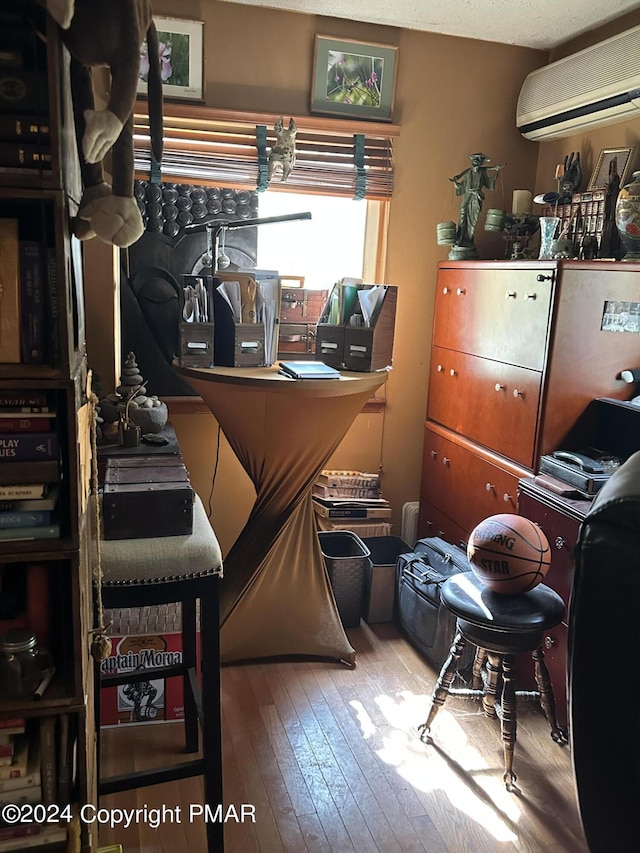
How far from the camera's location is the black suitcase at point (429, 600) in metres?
2.51

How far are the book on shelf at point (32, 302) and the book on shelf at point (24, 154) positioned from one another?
4.9 inches

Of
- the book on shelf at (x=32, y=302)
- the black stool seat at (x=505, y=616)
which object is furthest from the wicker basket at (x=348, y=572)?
the book on shelf at (x=32, y=302)

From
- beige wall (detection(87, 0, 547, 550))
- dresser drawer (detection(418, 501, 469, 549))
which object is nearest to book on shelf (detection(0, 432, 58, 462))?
beige wall (detection(87, 0, 547, 550))

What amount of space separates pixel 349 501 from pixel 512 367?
91cm

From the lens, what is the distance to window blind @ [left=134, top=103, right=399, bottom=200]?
8.81ft

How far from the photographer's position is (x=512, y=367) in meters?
2.56

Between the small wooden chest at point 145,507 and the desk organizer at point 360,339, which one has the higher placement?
the desk organizer at point 360,339

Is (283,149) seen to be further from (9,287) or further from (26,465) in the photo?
(26,465)

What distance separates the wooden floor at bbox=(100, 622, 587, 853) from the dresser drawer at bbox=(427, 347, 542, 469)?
915mm

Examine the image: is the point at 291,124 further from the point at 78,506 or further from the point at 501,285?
the point at 78,506

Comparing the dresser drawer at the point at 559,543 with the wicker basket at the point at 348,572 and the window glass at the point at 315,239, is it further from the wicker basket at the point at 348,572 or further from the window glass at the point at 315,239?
the window glass at the point at 315,239

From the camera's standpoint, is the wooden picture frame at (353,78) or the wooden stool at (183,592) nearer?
the wooden stool at (183,592)

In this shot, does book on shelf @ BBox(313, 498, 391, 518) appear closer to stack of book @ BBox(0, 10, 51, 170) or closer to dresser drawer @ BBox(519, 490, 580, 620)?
dresser drawer @ BBox(519, 490, 580, 620)

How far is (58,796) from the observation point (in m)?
1.34
